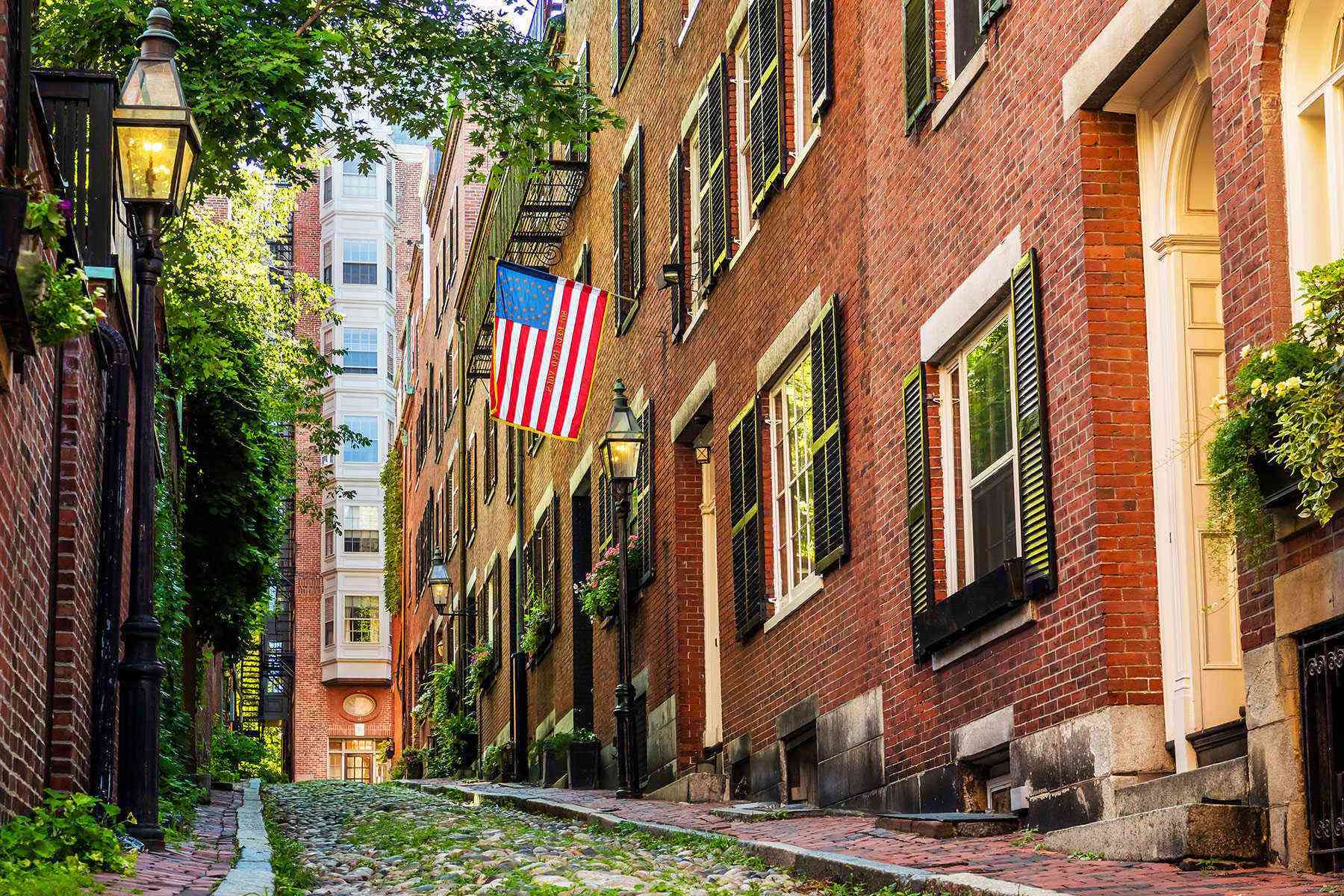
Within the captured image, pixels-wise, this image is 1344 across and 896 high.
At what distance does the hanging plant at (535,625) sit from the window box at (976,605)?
15.6m

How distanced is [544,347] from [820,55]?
6.29 meters

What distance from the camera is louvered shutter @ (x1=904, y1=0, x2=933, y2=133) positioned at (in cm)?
1176

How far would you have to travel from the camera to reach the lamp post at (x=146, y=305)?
10.1m

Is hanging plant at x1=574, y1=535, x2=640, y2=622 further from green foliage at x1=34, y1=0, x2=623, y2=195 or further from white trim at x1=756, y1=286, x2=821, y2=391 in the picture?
white trim at x1=756, y1=286, x2=821, y2=391

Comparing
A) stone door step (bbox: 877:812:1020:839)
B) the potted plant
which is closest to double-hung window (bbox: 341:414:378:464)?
the potted plant

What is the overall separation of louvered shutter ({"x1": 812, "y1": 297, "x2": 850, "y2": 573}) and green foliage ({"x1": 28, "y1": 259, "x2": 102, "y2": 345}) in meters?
6.48

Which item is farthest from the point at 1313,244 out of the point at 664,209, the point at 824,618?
the point at 664,209

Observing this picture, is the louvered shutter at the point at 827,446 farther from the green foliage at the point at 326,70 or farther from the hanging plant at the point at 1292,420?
the hanging plant at the point at 1292,420

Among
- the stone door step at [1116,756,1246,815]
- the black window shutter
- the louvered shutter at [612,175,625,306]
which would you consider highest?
the louvered shutter at [612,175,625,306]

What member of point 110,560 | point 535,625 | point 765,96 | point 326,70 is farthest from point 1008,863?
point 535,625

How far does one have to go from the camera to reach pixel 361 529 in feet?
220

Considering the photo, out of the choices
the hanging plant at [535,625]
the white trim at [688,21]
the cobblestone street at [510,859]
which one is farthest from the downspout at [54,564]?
the hanging plant at [535,625]

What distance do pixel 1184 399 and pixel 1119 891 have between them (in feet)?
9.72

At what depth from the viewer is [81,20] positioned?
51.3 ft
